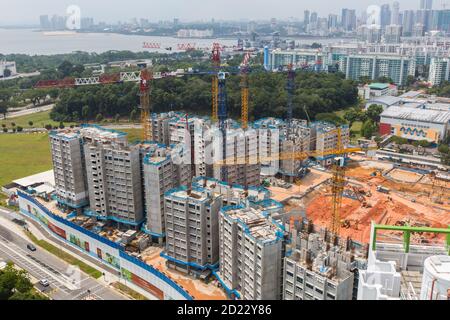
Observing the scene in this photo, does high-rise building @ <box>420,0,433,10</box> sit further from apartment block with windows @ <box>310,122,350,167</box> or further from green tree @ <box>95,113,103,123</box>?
green tree @ <box>95,113,103,123</box>

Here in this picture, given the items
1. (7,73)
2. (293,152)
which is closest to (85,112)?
(293,152)

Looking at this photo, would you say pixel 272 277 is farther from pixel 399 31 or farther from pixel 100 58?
pixel 399 31

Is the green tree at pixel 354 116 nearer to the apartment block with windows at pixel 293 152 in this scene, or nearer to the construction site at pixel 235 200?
the construction site at pixel 235 200

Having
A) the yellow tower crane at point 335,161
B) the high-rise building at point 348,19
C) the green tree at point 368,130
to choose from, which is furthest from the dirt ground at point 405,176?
the high-rise building at point 348,19

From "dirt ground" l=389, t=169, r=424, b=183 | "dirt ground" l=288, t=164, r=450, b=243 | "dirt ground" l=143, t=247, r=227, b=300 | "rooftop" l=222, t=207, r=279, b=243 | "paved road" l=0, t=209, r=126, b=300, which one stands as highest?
"rooftop" l=222, t=207, r=279, b=243

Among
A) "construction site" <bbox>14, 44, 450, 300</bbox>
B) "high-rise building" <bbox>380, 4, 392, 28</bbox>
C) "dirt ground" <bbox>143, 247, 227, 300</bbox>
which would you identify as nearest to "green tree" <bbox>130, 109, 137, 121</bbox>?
"construction site" <bbox>14, 44, 450, 300</bbox>

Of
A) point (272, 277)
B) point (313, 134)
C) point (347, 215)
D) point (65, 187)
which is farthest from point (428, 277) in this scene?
point (313, 134)
